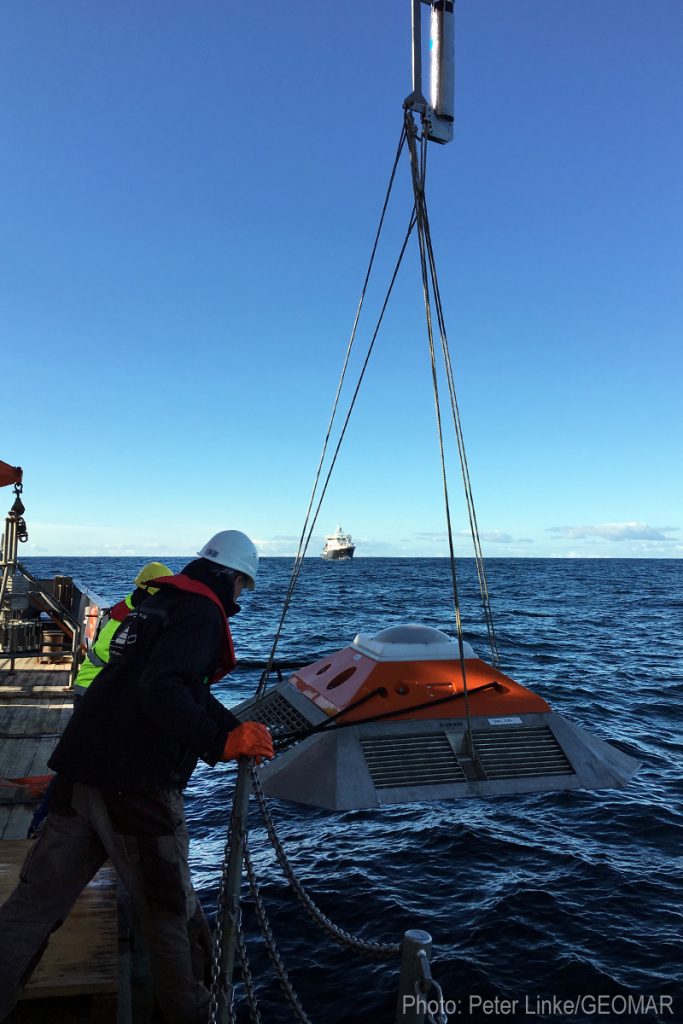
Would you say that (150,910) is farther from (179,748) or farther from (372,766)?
(372,766)

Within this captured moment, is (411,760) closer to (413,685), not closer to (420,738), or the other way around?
(420,738)

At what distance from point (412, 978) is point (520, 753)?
3261 mm

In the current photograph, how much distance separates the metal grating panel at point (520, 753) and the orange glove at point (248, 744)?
2933 millimetres

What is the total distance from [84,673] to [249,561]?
1101mm

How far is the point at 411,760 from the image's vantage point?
5434 mm

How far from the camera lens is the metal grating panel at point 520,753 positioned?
5.46 meters

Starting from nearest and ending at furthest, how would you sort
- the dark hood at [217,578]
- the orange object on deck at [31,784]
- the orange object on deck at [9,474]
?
the dark hood at [217,578], the orange object on deck at [31,784], the orange object on deck at [9,474]

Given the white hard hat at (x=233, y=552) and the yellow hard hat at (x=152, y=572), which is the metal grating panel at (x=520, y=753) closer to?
the white hard hat at (x=233, y=552)

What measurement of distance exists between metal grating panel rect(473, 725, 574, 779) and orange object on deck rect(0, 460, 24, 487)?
24.1 ft

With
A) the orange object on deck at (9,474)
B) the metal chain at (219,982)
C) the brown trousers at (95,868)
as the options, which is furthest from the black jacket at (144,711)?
the orange object on deck at (9,474)

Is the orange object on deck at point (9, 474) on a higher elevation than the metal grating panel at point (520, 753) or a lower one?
higher

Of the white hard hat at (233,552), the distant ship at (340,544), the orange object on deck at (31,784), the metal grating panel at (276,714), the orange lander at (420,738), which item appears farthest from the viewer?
the distant ship at (340,544)

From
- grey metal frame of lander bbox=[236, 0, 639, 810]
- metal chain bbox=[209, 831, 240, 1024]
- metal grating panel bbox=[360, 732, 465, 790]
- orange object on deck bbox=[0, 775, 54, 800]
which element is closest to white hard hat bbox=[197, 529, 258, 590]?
metal chain bbox=[209, 831, 240, 1024]

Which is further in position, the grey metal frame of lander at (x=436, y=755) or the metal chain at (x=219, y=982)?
the grey metal frame of lander at (x=436, y=755)
